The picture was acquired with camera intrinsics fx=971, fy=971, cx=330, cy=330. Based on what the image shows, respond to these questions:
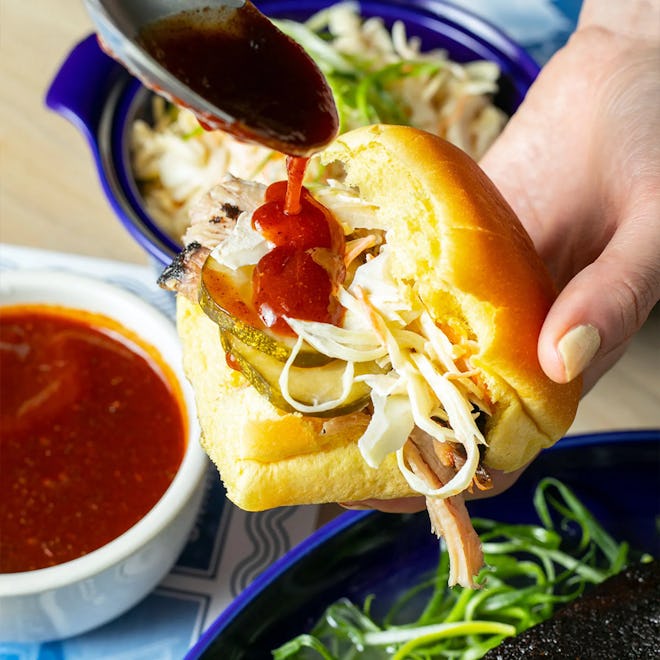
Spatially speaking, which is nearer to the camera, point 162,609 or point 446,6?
point 162,609

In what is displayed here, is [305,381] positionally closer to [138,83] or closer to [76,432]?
[76,432]

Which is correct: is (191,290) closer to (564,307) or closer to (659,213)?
(564,307)

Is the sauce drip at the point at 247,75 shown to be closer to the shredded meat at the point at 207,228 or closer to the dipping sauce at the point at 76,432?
the shredded meat at the point at 207,228

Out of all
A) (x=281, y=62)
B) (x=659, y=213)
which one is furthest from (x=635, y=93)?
(x=281, y=62)

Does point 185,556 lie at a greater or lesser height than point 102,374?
lesser

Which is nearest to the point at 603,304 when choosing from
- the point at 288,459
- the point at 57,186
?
the point at 288,459

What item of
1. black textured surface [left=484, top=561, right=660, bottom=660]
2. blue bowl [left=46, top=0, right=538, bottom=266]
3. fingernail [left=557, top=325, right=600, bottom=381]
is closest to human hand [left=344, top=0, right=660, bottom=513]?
fingernail [left=557, top=325, right=600, bottom=381]
